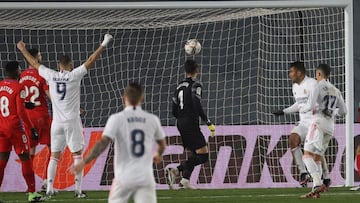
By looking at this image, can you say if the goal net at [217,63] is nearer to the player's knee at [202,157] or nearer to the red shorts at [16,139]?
the player's knee at [202,157]

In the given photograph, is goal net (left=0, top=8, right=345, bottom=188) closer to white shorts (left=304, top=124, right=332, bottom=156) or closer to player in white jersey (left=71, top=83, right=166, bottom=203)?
white shorts (left=304, top=124, right=332, bottom=156)

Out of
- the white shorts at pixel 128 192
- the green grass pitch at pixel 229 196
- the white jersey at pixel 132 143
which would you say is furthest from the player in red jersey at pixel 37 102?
the white shorts at pixel 128 192

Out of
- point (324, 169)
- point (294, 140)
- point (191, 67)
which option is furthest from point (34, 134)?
point (324, 169)

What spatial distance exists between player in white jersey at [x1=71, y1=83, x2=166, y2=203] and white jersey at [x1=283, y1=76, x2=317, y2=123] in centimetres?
502

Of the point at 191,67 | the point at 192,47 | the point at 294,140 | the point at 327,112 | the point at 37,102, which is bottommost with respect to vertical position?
the point at 294,140

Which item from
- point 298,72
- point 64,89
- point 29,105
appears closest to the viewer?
point 64,89

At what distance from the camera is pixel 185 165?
16.8 meters

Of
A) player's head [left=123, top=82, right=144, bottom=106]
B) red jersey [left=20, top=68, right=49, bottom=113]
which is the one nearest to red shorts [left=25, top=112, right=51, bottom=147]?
red jersey [left=20, top=68, right=49, bottom=113]

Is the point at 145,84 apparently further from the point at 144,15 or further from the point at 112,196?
the point at 112,196

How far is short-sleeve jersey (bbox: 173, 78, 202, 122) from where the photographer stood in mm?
16547

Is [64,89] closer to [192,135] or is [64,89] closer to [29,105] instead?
[29,105]

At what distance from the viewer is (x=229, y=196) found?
49.6ft

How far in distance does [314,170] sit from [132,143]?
5.56 metres

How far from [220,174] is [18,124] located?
15.0 ft
